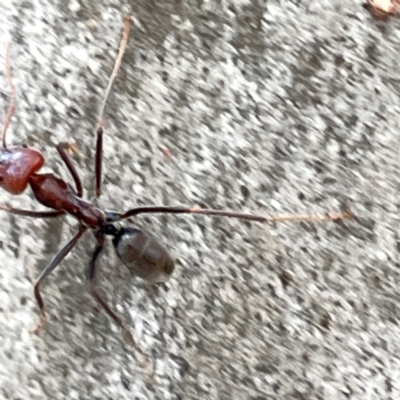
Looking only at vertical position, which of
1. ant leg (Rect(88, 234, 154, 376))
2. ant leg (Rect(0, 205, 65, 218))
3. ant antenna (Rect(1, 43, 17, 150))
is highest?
ant antenna (Rect(1, 43, 17, 150))

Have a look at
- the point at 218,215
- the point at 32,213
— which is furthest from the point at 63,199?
the point at 218,215

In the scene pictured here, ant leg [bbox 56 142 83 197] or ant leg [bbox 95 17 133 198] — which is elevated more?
ant leg [bbox 95 17 133 198]

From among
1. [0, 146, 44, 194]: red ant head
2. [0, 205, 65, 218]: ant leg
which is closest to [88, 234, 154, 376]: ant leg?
[0, 205, 65, 218]: ant leg

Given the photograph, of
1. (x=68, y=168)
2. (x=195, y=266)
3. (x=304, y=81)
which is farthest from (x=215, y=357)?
(x=304, y=81)

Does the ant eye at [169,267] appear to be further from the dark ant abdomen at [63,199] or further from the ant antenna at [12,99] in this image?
the ant antenna at [12,99]

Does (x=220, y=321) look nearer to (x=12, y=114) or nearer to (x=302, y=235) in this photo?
(x=302, y=235)

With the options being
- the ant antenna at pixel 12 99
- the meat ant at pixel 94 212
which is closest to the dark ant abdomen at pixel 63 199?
the meat ant at pixel 94 212

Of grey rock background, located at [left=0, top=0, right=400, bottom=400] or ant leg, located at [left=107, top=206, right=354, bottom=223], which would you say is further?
grey rock background, located at [left=0, top=0, right=400, bottom=400]

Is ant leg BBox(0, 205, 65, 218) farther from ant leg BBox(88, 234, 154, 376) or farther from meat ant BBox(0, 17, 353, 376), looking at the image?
ant leg BBox(88, 234, 154, 376)
